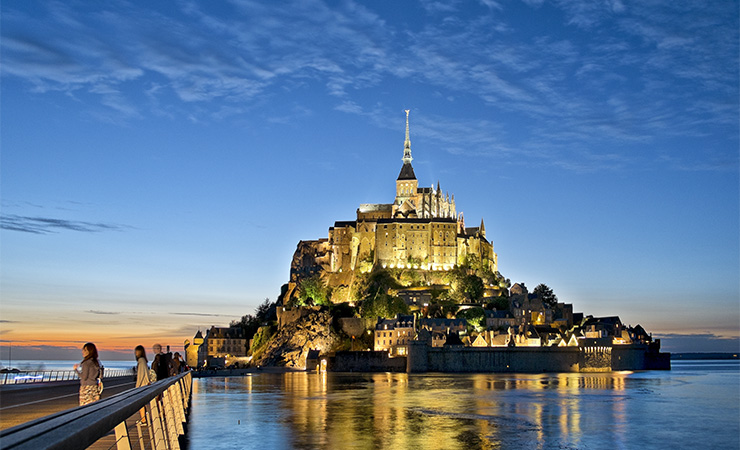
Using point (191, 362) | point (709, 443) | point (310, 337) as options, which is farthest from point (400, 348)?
point (709, 443)

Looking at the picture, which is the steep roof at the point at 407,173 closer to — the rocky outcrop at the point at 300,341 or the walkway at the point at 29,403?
the rocky outcrop at the point at 300,341

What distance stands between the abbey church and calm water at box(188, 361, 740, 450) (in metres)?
68.5

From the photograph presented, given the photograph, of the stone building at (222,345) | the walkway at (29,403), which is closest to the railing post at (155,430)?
the walkway at (29,403)

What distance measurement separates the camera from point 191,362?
11250cm

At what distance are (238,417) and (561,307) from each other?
299 feet

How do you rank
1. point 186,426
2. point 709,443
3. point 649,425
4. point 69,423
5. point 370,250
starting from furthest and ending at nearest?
1. point 370,250
2. point 649,425
3. point 709,443
4. point 186,426
5. point 69,423

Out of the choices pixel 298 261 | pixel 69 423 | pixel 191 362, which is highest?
pixel 298 261

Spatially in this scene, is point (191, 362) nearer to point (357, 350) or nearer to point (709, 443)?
point (357, 350)

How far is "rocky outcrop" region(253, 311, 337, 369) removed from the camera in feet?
320

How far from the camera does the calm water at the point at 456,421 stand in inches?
953

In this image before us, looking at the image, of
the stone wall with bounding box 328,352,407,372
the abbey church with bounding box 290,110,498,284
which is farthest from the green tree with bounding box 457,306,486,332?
the abbey church with bounding box 290,110,498,284

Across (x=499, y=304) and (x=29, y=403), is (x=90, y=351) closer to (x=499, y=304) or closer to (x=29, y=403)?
(x=29, y=403)

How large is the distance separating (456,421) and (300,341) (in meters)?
69.0

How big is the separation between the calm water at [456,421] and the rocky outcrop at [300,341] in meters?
46.6
